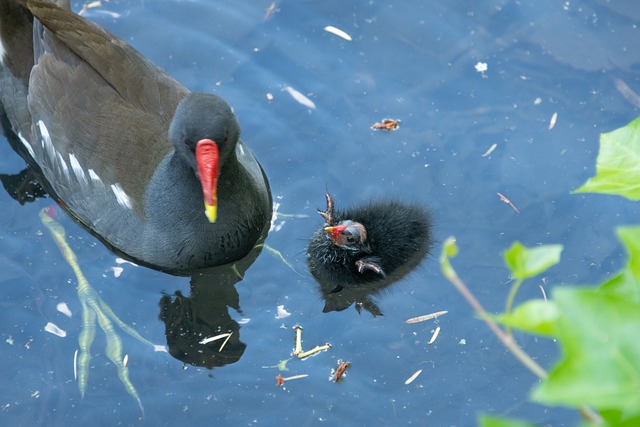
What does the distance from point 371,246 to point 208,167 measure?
43.5 inches

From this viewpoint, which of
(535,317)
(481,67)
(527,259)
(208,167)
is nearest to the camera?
(535,317)

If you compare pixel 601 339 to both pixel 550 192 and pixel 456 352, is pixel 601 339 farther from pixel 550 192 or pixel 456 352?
pixel 550 192

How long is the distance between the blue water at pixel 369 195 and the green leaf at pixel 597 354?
303cm

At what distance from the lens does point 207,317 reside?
4680mm

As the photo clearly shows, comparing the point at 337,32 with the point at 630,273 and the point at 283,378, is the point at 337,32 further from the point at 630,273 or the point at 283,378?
the point at 630,273

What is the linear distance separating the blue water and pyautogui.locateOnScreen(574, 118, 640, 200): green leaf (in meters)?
2.60

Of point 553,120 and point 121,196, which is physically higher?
point 553,120

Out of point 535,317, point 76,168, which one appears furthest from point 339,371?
point 535,317

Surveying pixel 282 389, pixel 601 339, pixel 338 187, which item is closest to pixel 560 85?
pixel 338 187

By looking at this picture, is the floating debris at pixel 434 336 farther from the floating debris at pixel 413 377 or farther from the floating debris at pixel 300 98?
the floating debris at pixel 300 98

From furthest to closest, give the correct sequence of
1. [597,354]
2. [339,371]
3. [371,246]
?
[371,246] → [339,371] → [597,354]

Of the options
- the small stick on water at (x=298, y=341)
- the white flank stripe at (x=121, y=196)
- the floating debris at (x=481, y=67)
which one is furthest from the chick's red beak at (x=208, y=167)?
the floating debris at (x=481, y=67)

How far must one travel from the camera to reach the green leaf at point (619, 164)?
175 cm

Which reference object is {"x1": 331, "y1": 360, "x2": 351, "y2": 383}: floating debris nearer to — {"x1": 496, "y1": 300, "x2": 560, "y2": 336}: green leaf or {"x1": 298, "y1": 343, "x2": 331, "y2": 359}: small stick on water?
{"x1": 298, "y1": 343, "x2": 331, "y2": 359}: small stick on water
